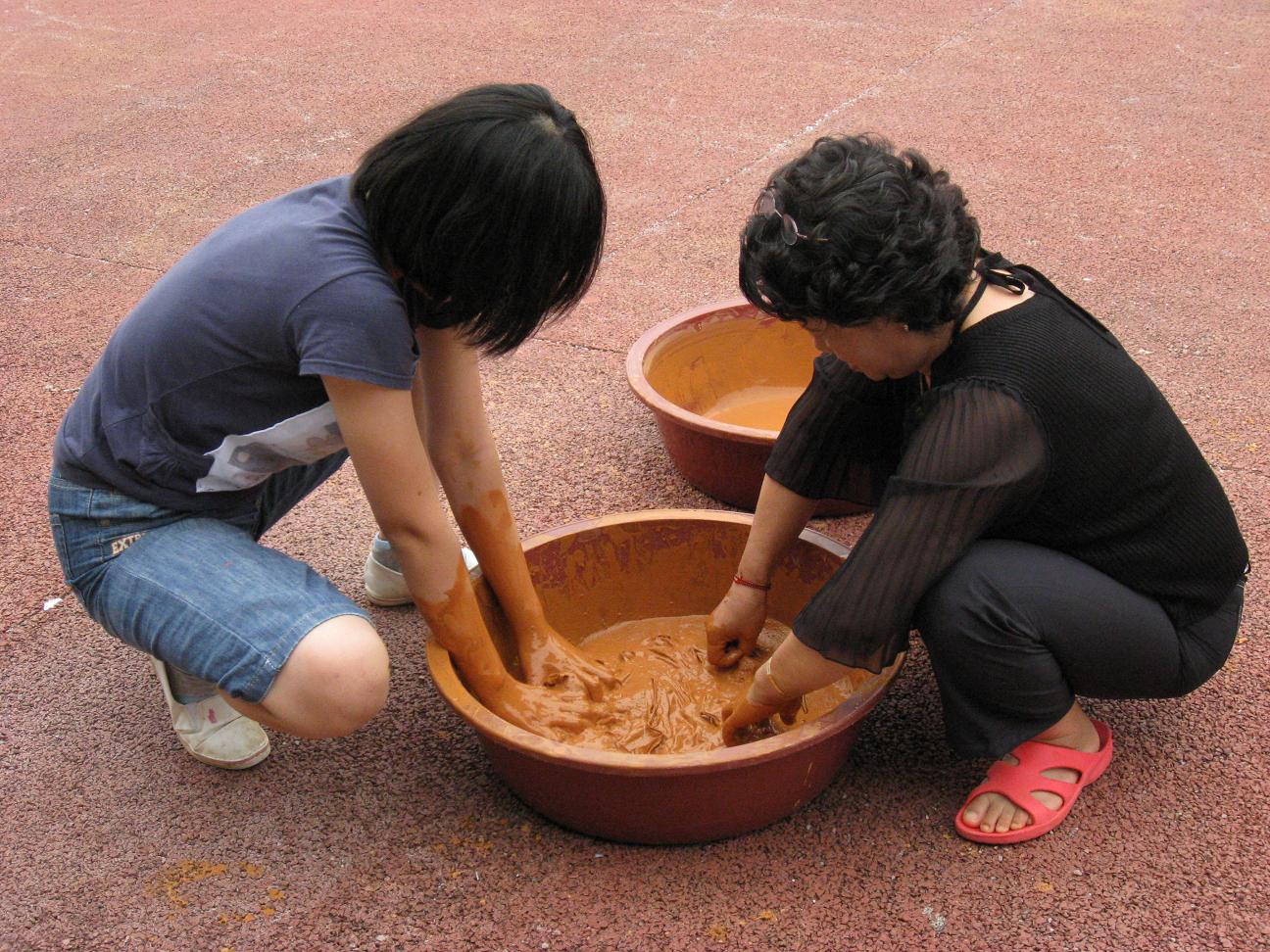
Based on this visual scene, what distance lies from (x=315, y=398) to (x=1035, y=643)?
123 cm

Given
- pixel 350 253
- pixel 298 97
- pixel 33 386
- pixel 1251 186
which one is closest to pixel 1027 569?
pixel 350 253

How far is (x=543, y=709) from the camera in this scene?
2.20m

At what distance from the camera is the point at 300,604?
198 cm

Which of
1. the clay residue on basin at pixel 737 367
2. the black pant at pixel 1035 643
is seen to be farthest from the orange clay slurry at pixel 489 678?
the clay residue on basin at pixel 737 367

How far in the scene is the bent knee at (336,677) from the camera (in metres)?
1.92

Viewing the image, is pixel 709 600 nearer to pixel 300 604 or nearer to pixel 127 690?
pixel 300 604

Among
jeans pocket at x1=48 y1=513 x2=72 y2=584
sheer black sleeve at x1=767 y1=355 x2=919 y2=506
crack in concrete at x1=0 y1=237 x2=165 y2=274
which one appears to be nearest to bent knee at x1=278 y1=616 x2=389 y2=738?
jeans pocket at x1=48 y1=513 x2=72 y2=584

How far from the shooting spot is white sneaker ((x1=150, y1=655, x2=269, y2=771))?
7.39 feet

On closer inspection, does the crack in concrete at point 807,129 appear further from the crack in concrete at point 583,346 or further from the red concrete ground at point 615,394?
the crack in concrete at point 583,346

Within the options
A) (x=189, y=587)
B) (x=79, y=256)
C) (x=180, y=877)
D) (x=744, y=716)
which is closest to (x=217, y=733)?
(x=180, y=877)

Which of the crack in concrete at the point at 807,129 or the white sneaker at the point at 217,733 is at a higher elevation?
the crack in concrete at the point at 807,129

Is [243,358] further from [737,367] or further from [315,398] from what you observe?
[737,367]

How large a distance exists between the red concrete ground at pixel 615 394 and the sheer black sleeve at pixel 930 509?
17.9 inches

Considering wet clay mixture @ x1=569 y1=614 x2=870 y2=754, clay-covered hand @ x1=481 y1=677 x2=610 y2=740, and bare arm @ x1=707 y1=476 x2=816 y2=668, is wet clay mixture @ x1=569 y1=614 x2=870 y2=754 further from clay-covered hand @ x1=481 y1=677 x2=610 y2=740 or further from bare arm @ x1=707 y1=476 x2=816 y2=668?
bare arm @ x1=707 y1=476 x2=816 y2=668
